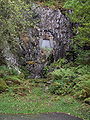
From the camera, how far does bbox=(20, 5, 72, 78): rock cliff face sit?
18.5 metres

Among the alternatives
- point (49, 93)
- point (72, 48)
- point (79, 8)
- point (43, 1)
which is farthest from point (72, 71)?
point (43, 1)

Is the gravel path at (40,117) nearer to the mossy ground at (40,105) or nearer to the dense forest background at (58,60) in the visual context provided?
the mossy ground at (40,105)

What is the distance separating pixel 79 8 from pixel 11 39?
4669 millimetres

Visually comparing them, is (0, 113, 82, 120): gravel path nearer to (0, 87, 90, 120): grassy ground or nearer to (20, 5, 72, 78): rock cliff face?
(0, 87, 90, 120): grassy ground

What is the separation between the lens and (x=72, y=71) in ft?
46.6

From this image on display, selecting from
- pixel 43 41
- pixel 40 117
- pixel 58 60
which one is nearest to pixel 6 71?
pixel 58 60

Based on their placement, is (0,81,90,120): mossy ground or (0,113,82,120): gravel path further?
(0,81,90,120): mossy ground

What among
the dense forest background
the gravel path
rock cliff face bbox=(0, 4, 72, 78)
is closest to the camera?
the gravel path

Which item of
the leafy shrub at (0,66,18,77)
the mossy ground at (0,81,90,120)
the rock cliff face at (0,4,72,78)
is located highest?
the rock cliff face at (0,4,72,78)

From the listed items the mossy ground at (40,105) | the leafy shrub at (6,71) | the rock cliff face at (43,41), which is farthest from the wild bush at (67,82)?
the rock cliff face at (43,41)

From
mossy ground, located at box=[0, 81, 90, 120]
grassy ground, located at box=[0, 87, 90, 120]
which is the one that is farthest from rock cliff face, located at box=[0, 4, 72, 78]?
grassy ground, located at box=[0, 87, 90, 120]

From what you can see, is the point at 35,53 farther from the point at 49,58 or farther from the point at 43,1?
the point at 43,1

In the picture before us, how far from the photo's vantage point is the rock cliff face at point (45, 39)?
18.5m

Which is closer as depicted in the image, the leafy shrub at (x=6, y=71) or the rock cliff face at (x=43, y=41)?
the leafy shrub at (x=6, y=71)
